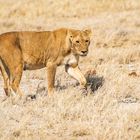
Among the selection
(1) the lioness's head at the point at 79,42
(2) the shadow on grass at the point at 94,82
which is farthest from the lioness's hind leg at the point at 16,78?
(2) the shadow on grass at the point at 94,82

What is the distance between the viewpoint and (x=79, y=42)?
9.97 m

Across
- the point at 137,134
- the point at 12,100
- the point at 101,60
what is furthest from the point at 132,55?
the point at 137,134

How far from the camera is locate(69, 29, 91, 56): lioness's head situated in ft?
32.4

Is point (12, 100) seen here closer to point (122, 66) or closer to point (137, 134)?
point (137, 134)

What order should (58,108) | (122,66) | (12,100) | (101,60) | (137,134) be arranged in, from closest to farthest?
(137,134) → (58,108) → (12,100) → (122,66) → (101,60)

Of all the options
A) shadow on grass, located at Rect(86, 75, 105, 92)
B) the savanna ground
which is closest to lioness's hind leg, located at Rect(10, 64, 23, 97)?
the savanna ground

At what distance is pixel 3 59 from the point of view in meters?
9.73

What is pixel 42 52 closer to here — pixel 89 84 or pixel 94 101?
pixel 89 84

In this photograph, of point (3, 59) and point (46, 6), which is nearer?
point (3, 59)

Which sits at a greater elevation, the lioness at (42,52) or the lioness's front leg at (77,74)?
the lioness at (42,52)

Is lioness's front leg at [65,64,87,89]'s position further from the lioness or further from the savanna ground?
the savanna ground

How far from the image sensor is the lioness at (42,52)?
32.1 feet

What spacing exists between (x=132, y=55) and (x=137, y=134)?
7.32 metres

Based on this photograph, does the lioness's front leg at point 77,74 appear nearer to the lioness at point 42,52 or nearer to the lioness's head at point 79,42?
the lioness at point 42,52
